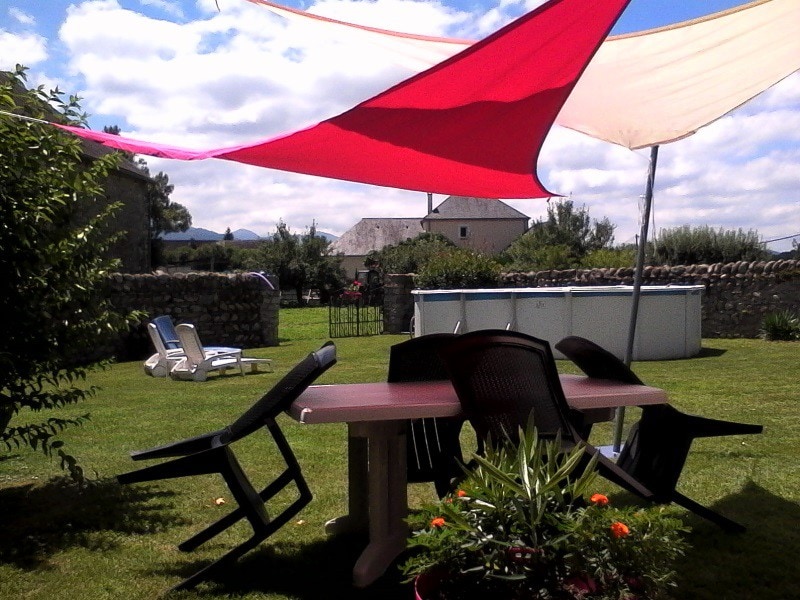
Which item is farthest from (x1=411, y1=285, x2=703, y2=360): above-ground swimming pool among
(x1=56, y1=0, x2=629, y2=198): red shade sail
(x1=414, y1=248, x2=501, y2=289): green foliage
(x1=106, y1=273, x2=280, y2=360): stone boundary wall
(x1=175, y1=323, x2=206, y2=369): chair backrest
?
(x1=56, y1=0, x2=629, y2=198): red shade sail

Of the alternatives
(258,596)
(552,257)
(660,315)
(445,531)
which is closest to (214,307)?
(660,315)

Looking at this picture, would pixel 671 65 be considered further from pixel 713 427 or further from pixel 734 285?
pixel 734 285

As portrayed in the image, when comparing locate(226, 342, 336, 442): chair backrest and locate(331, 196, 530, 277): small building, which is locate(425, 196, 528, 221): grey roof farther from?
locate(226, 342, 336, 442): chair backrest

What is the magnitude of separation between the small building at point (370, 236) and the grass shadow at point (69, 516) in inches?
2252

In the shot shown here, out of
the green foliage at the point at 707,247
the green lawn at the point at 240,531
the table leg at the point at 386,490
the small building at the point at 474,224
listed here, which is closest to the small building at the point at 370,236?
the small building at the point at 474,224

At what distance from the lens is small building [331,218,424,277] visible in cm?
6278

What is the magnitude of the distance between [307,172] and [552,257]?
820 inches

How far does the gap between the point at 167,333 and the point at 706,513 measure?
10.4m

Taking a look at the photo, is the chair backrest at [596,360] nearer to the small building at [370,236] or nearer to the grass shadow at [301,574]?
the grass shadow at [301,574]

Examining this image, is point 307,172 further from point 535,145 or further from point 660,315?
point 660,315

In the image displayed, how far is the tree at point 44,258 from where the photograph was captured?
395 centimetres

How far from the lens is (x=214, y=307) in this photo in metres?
16.4

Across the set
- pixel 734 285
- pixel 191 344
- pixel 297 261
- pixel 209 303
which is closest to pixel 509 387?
pixel 191 344

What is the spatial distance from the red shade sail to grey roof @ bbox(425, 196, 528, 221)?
179 feet
